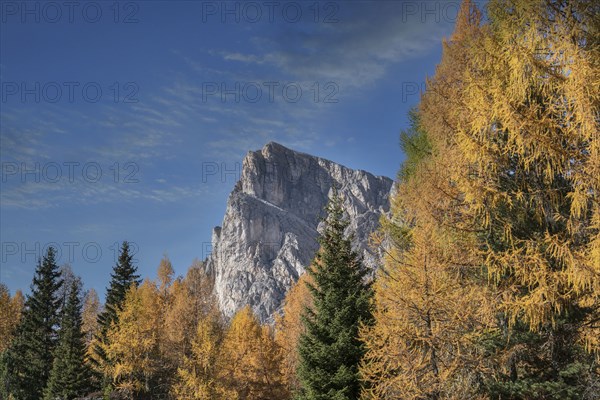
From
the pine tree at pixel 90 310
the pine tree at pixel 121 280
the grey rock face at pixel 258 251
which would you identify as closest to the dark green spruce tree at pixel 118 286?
the pine tree at pixel 121 280

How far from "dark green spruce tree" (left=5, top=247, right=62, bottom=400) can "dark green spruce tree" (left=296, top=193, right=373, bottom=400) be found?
29113 mm

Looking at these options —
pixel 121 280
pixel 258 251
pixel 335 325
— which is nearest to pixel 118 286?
pixel 121 280

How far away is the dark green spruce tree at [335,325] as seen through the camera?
14.9 metres

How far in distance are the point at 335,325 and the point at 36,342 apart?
3309 cm

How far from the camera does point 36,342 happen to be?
3803cm

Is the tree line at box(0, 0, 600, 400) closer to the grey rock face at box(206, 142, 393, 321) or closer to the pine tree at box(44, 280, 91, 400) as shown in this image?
the pine tree at box(44, 280, 91, 400)

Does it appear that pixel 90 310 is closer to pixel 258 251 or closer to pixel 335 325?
pixel 335 325

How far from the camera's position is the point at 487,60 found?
9797 millimetres

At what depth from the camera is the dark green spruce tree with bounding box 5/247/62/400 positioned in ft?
117

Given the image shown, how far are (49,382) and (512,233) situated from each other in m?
35.8

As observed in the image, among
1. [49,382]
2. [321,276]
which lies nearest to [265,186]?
[49,382]

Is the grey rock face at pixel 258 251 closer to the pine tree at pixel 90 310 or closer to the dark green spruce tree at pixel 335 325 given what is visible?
the pine tree at pixel 90 310

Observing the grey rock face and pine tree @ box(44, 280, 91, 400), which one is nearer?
pine tree @ box(44, 280, 91, 400)

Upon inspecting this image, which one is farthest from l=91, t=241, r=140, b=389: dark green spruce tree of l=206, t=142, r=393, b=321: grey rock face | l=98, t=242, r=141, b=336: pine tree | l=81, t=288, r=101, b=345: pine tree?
l=206, t=142, r=393, b=321: grey rock face
